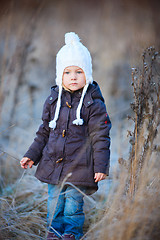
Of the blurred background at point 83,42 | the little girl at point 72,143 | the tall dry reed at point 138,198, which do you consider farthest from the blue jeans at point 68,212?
the blurred background at point 83,42

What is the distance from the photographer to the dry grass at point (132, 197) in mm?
1563

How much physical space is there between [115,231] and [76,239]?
69 cm

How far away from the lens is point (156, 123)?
6.98ft

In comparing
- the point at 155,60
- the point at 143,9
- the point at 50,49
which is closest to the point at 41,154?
the point at 155,60

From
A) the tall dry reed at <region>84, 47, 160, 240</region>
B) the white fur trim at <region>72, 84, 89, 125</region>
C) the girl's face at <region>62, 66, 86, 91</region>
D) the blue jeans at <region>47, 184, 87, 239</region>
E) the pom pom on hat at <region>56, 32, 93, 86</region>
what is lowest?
the blue jeans at <region>47, 184, 87, 239</region>

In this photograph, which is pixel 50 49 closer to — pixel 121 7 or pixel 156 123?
pixel 121 7

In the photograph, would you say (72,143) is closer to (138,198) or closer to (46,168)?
(46,168)

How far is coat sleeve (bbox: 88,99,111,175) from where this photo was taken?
81.9 inches

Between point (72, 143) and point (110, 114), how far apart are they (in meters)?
2.49

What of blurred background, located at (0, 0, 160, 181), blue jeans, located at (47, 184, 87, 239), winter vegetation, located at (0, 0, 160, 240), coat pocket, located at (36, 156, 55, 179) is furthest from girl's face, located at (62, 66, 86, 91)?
blurred background, located at (0, 0, 160, 181)

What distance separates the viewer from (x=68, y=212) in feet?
7.09

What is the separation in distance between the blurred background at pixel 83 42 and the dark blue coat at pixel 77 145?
5.05 ft

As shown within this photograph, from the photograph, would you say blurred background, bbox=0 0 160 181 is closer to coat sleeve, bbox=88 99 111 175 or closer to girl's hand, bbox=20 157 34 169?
girl's hand, bbox=20 157 34 169

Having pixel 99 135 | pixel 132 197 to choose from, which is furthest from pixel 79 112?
pixel 132 197
